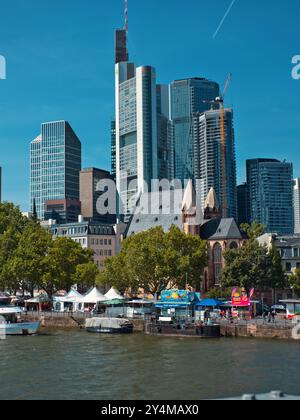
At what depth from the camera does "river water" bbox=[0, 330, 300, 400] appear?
44812mm

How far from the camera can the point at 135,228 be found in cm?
16800

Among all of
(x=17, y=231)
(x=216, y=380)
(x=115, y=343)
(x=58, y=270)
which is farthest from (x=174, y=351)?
(x=17, y=231)

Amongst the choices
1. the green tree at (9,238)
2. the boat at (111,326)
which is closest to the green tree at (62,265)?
the green tree at (9,238)

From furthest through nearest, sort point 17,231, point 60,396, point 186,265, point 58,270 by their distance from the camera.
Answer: point 17,231
point 58,270
point 186,265
point 60,396

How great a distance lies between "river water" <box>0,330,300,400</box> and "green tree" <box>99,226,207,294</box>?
35636 mm

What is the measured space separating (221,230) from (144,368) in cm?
9679

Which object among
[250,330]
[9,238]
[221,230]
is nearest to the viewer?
[250,330]

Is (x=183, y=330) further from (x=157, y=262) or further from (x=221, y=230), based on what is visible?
(x=221, y=230)

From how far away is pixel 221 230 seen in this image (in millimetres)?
150125

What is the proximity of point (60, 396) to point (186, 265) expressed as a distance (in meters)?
75.2

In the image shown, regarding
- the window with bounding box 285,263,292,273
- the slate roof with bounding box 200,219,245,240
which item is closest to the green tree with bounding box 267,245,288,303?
the window with bounding box 285,263,292,273

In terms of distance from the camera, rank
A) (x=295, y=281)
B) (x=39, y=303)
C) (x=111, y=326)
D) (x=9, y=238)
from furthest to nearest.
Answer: (x=9, y=238) → (x=295, y=281) → (x=39, y=303) → (x=111, y=326)

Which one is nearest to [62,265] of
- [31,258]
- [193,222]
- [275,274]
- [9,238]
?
[31,258]

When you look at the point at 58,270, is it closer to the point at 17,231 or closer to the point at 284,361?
the point at 17,231
